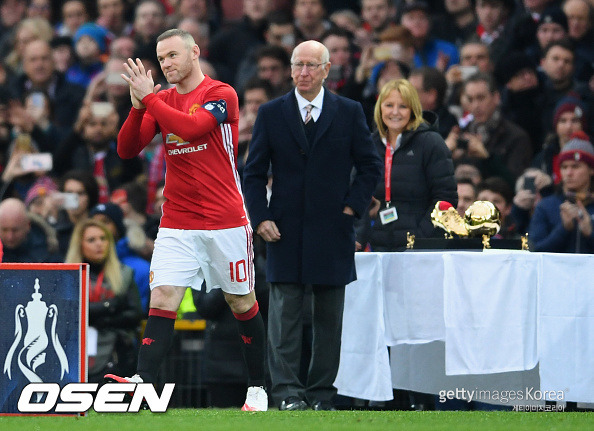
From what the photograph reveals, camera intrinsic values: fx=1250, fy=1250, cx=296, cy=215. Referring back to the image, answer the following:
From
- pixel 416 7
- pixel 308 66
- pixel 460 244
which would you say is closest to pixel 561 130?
pixel 416 7

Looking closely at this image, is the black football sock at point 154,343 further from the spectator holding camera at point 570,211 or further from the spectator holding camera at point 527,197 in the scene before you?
the spectator holding camera at point 527,197

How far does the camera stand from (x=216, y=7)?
50.6 ft

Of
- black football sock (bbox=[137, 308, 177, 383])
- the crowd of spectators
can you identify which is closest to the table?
black football sock (bbox=[137, 308, 177, 383])

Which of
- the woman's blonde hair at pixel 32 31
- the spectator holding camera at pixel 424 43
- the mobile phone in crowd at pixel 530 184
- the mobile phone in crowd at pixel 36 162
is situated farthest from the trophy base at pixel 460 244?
the woman's blonde hair at pixel 32 31

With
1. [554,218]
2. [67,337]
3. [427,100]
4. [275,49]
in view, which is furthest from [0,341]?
[275,49]

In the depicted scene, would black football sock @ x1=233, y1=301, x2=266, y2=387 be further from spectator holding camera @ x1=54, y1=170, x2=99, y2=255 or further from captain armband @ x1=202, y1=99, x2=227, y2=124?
spectator holding camera @ x1=54, y1=170, x2=99, y2=255

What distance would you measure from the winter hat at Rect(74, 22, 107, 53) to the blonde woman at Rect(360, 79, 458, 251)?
7.37m

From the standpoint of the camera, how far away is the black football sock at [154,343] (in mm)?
6953

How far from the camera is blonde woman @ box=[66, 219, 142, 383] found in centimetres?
990

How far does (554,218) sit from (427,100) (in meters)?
2.05

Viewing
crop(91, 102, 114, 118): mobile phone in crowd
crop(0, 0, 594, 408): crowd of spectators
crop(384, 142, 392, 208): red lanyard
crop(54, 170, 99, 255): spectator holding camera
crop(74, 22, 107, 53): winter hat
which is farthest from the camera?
crop(74, 22, 107, 53): winter hat

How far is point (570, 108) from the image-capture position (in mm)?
11055

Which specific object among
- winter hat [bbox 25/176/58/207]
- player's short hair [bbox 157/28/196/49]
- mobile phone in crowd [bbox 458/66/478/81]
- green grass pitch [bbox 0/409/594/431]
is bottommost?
green grass pitch [bbox 0/409/594/431]

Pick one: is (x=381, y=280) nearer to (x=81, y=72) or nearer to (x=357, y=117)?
(x=357, y=117)
